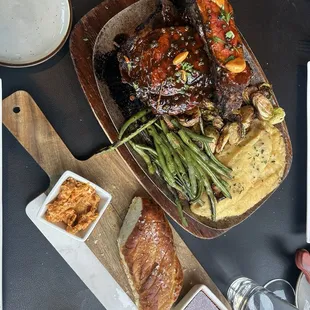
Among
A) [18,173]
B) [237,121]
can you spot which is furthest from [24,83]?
[237,121]

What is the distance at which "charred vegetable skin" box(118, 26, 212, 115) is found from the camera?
2566 millimetres

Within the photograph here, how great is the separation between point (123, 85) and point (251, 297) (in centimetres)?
169

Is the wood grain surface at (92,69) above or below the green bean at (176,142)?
above

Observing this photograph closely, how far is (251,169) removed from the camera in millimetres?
2975

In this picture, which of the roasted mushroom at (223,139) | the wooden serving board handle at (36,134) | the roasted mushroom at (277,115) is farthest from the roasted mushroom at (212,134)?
the wooden serving board handle at (36,134)

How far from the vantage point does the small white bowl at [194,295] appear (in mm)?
3055

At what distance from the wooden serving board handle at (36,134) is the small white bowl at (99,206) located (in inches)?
7.2

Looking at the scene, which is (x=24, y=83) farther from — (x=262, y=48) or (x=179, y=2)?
(x=262, y=48)

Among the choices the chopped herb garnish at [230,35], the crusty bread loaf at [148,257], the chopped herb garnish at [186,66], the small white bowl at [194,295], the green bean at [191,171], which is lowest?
the small white bowl at [194,295]

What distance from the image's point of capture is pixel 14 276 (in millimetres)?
3008

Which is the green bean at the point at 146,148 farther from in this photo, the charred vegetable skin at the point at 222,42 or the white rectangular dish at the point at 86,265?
the white rectangular dish at the point at 86,265

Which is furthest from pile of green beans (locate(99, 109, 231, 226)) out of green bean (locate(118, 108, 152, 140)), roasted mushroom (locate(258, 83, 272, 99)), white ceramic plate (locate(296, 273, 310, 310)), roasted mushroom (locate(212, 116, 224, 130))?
white ceramic plate (locate(296, 273, 310, 310))

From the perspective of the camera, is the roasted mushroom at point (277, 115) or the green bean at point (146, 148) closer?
the green bean at point (146, 148)

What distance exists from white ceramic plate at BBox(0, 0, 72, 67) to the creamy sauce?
4.26 feet
